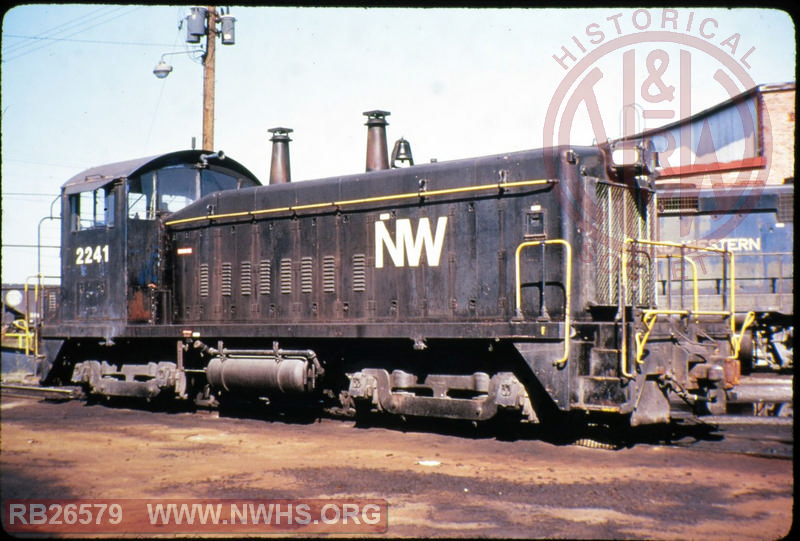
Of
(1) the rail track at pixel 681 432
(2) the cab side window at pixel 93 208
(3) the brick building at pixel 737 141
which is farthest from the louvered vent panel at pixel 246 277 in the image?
(3) the brick building at pixel 737 141

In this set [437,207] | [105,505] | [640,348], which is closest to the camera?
[105,505]

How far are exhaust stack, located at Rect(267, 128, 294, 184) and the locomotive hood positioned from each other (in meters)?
0.92

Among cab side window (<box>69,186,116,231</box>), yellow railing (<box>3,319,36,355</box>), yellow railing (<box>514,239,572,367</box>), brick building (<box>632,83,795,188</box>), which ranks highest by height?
brick building (<box>632,83,795,188</box>)

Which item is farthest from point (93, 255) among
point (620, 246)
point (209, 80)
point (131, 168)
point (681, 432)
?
point (681, 432)

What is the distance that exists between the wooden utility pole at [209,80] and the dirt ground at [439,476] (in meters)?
10.3

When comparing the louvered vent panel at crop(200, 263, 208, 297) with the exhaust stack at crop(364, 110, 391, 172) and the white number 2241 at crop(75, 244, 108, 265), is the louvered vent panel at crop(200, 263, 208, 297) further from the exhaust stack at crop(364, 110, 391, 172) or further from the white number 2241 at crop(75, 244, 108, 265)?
the exhaust stack at crop(364, 110, 391, 172)

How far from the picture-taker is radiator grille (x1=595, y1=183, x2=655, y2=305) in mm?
8891

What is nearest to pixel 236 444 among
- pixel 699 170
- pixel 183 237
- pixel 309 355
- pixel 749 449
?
pixel 309 355

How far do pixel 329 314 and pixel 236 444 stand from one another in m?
2.41

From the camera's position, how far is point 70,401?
13.6 m

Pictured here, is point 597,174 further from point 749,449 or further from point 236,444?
point 236,444

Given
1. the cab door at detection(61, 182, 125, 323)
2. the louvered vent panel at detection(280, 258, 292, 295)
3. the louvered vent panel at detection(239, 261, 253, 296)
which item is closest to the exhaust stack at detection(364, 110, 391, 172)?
the louvered vent panel at detection(280, 258, 292, 295)

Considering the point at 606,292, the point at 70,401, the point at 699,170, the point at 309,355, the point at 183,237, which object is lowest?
the point at 70,401

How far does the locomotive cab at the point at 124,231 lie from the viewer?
1221cm
